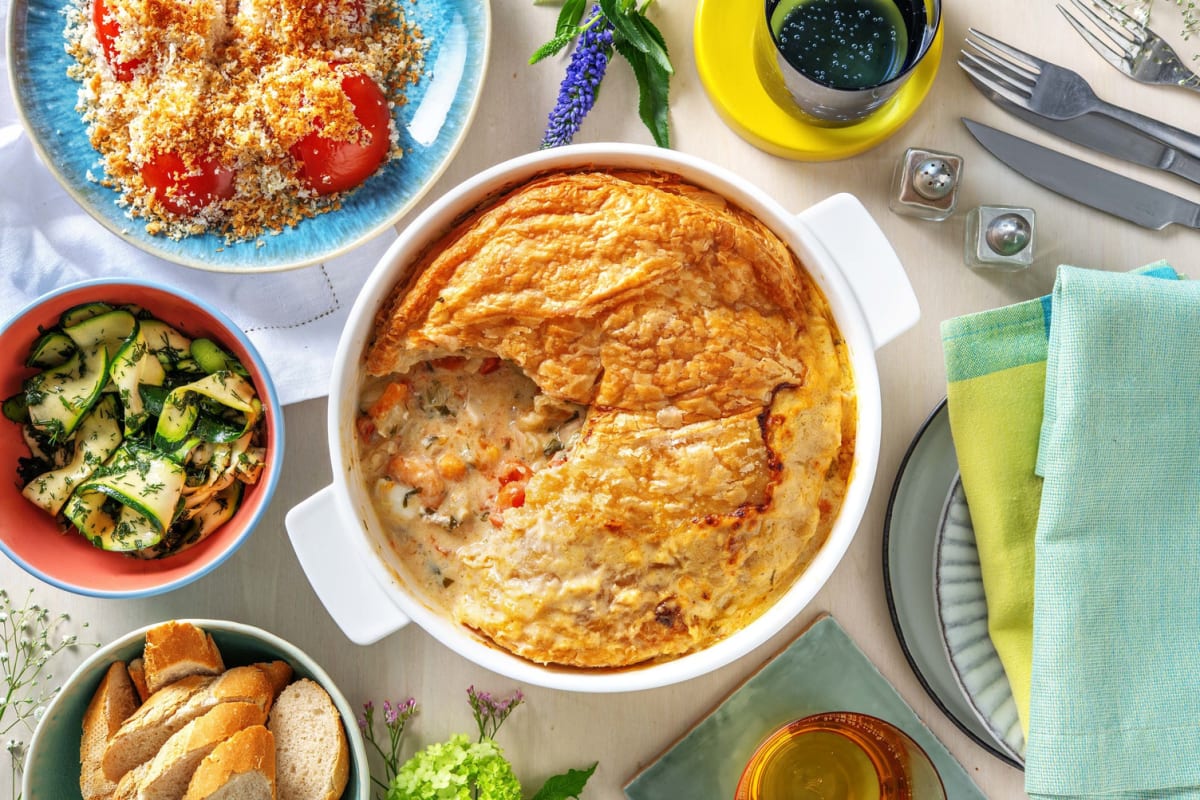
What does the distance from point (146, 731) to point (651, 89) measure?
1.51 m

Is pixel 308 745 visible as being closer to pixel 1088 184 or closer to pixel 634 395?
pixel 634 395

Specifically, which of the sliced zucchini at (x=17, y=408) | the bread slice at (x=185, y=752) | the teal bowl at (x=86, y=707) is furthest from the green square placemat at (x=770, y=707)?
the sliced zucchini at (x=17, y=408)

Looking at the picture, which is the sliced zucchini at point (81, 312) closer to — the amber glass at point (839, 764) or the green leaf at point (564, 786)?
the green leaf at point (564, 786)

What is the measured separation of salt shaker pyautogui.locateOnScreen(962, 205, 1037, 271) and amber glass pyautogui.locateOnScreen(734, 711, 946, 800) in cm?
93

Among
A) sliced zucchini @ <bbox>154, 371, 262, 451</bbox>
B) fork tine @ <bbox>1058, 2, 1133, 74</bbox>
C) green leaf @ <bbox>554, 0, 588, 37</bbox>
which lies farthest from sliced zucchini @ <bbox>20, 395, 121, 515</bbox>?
fork tine @ <bbox>1058, 2, 1133, 74</bbox>

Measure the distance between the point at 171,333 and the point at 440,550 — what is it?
2.22ft

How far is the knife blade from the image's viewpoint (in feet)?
6.38

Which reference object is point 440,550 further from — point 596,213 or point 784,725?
point 784,725

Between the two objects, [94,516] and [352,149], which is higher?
[352,149]

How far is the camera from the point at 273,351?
1886 mm

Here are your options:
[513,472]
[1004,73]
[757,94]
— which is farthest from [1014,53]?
[513,472]

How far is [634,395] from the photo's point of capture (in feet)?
4.99

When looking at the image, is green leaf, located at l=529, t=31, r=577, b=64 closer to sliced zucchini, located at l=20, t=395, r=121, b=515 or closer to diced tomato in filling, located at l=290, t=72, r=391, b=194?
diced tomato in filling, located at l=290, t=72, r=391, b=194

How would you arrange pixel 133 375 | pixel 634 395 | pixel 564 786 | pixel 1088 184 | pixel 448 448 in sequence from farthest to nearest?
pixel 1088 184 < pixel 564 786 < pixel 133 375 < pixel 448 448 < pixel 634 395
